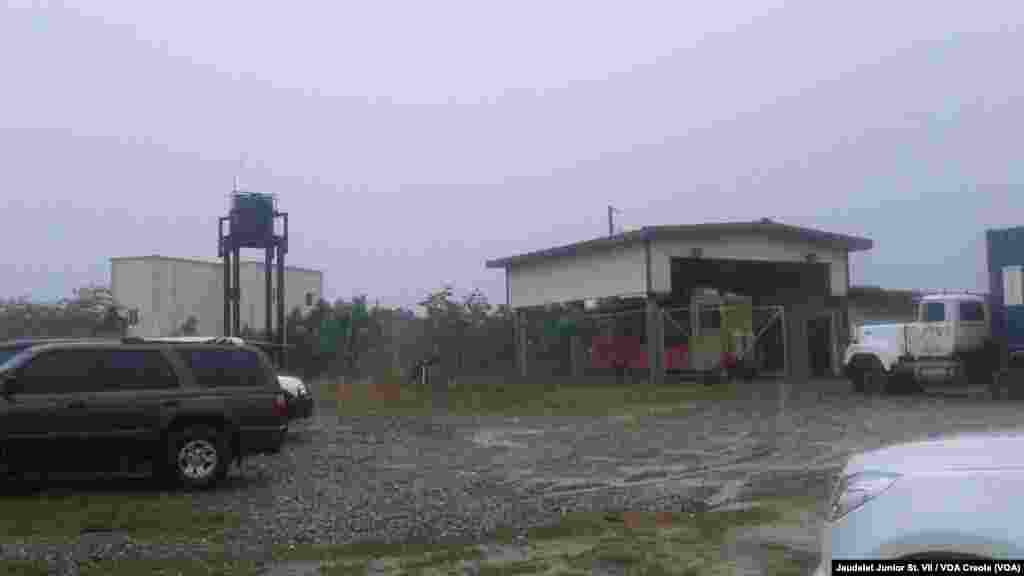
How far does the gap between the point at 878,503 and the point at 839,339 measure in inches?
1355

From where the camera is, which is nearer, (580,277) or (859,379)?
(859,379)

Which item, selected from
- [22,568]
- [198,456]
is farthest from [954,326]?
[22,568]

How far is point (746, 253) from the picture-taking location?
3522 centimetres

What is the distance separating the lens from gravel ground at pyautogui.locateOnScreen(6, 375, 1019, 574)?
1020 cm

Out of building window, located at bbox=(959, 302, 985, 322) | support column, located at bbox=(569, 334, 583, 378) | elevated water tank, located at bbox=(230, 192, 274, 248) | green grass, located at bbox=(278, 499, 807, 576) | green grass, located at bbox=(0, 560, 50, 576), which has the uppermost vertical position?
elevated water tank, located at bbox=(230, 192, 274, 248)

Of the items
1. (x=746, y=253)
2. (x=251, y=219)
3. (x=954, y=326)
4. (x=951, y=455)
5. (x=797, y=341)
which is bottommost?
(x=951, y=455)

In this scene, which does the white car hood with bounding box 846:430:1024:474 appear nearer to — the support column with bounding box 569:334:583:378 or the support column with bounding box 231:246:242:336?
the support column with bounding box 231:246:242:336

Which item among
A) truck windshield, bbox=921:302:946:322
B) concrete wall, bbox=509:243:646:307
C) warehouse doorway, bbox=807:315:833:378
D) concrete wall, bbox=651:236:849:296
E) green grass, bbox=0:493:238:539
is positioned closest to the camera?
green grass, bbox=0:493:238:539

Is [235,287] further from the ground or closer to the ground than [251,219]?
closer to the ground

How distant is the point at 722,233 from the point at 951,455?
29.9 m

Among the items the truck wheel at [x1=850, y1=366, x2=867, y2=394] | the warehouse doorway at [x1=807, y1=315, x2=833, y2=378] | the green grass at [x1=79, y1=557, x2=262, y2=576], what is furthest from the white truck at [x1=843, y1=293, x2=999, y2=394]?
the green grass at [x1=79, y1=557, x2=262, y2=576]

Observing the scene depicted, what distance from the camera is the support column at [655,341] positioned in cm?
3334

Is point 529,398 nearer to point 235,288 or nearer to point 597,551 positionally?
point 235,288

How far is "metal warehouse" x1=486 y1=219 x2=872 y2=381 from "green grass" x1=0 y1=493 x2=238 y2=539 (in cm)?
2304
